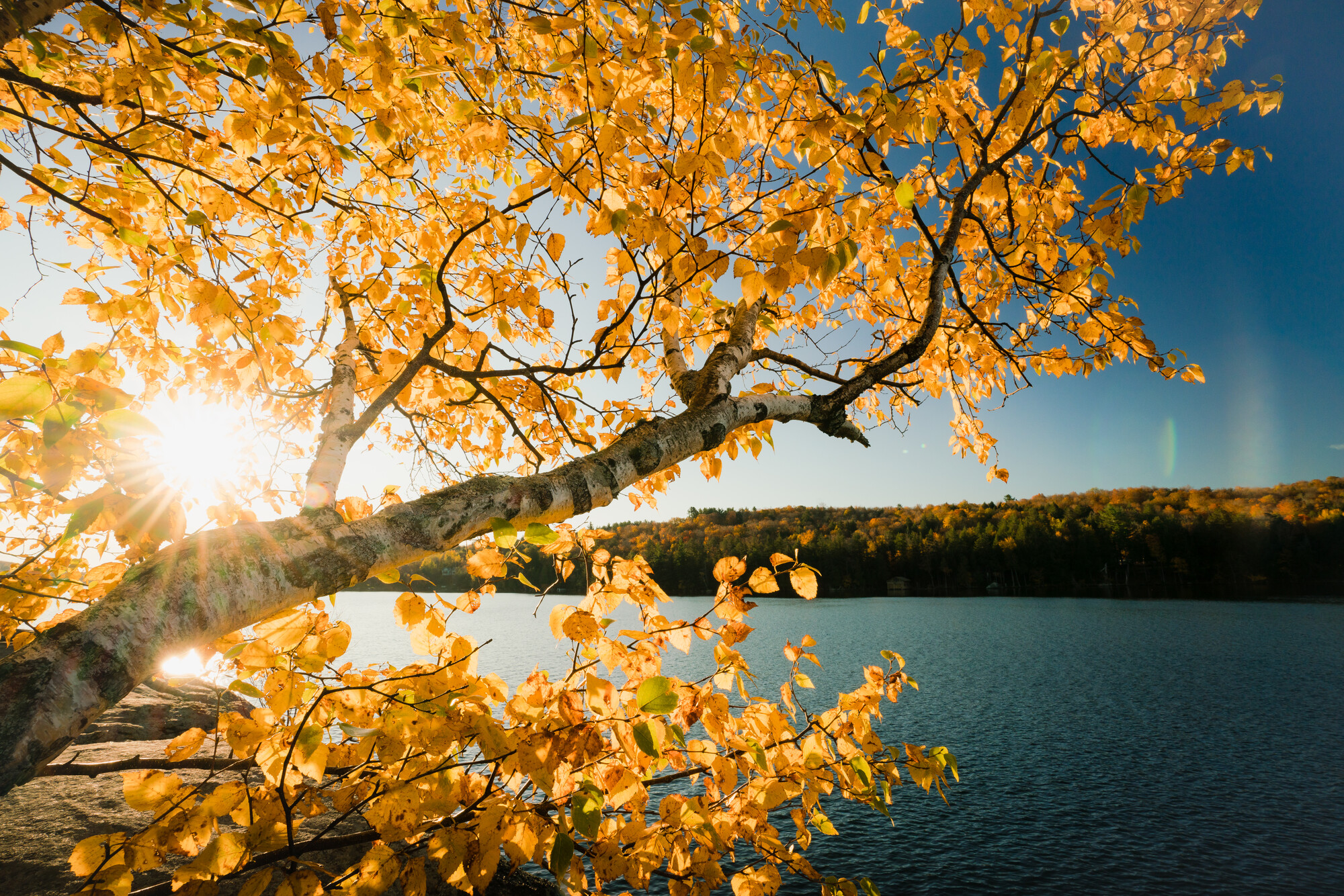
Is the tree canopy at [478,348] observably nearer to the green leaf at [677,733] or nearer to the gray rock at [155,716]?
the green leaf at [677,733]

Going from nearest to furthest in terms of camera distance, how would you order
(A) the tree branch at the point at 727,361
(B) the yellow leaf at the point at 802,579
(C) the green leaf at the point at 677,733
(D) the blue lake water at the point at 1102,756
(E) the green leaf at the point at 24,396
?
1. (E) the green leaf at the point at 24,396
2. (C) the green leaf at the point at 677,733
3. (B) the yellow leaf at the point at 802,579
4. (A) the tree branch at the point at 727,361
5. (D) the blue lake water at the point at 1102,756

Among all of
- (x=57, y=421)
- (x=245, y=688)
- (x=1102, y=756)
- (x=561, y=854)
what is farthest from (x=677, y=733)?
(x=1102, y=756)

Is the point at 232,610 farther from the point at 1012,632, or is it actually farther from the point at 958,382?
the point at 1012,632

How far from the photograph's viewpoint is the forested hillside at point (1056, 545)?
215 feet

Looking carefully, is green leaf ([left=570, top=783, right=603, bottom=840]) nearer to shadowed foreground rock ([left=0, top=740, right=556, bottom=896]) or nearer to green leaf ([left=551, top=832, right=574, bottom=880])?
green leaf ([left=551, top=832, right=574, bottom=880])

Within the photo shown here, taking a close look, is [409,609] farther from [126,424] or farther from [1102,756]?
[1102,756]

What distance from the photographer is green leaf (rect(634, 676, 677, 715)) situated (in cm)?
154

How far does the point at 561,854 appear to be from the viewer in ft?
5.39

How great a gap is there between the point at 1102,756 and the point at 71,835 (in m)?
20.8

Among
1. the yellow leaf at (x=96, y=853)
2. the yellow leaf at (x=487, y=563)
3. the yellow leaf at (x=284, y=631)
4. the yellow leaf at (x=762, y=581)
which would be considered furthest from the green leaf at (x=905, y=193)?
the yellow leaf at (x=96, y=853)

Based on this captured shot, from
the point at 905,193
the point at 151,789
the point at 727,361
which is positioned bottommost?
the point at 151,789

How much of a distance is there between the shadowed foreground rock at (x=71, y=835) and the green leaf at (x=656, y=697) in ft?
11.4

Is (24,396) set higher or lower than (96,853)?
higher

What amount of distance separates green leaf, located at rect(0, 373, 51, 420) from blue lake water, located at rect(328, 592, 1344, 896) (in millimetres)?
4115
